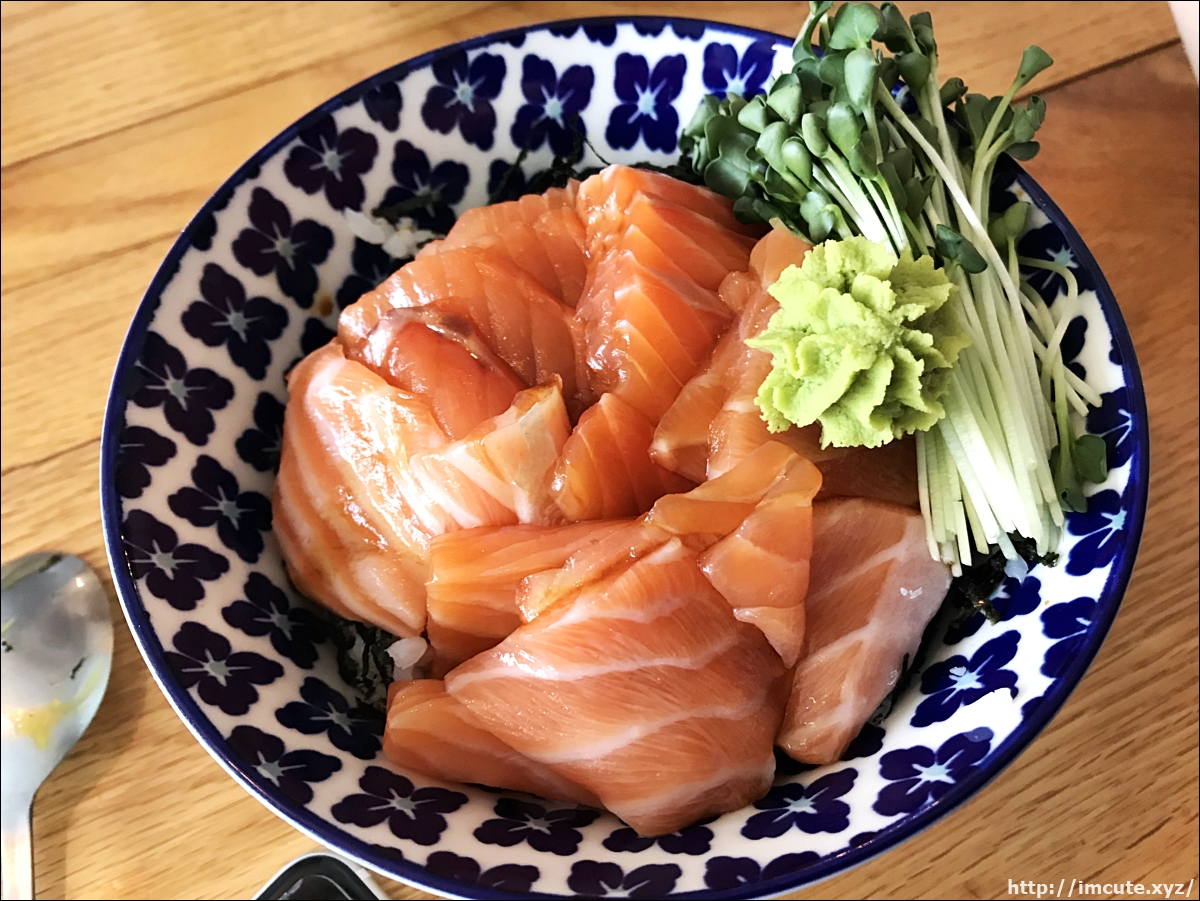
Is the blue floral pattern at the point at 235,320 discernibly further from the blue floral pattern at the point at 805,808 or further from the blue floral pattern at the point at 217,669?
the blue floral pattern at the point at 805,808

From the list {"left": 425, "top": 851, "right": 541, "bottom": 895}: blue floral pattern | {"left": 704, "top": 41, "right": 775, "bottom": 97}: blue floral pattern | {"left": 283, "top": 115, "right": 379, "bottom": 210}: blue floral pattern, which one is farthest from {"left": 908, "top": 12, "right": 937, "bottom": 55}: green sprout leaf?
{"left": 425, "top": 851, "right": 541, "bottom": 895}: blue floral pattern

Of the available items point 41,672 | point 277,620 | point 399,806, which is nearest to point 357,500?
point 277,620

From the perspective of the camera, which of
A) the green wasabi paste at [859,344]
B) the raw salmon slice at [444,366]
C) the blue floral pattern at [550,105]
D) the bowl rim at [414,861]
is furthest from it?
the blue floral pattern at [550,105]

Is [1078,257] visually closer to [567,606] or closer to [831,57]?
[831,57]

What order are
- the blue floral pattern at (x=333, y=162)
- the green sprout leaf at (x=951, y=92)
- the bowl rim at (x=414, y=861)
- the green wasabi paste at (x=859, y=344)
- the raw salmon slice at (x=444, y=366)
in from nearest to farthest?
the bowl rim at (x=414, y=861) → the green wasabi paste at (x=859, y=344) → the raw salmon slice at (x=444, y=366) → the green sprout leaf at (x=951, y=92) → the blue floral pattern at (x=333, y=162)

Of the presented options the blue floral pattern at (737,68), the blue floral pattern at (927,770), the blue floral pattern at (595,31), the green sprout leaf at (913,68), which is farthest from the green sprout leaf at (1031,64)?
the blue floral pattern at (927,770)

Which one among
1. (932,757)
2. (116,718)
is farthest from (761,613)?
(116,718)
